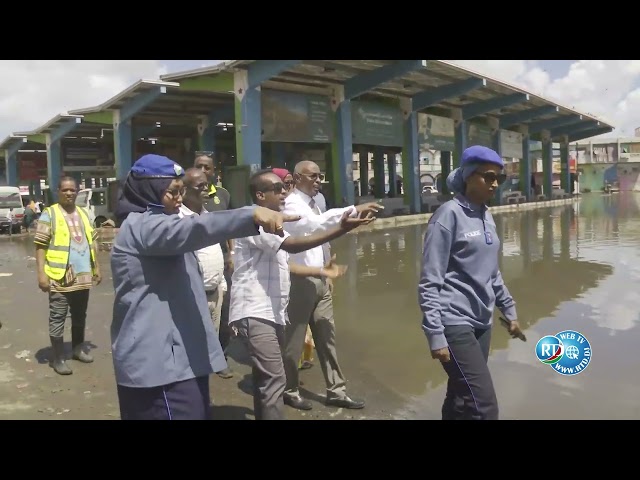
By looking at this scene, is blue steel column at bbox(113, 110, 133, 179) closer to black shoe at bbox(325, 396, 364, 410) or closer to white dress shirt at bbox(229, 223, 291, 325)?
black shoe at bbox(325, 396, 364, 410)

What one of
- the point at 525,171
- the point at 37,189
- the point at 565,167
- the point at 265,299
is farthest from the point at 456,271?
the point at 565,167

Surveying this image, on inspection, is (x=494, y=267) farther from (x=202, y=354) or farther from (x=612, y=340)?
(x=612, y=340)

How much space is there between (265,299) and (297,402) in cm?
101

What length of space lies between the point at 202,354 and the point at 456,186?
62.7 inches

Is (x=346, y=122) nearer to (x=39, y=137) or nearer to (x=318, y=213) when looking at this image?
(x=39, y=137)

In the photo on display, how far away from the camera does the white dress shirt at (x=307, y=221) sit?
3295 mm

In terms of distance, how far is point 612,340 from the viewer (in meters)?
5.20

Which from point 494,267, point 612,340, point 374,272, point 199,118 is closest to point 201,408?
point 494,267

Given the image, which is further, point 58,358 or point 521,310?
point 521,310

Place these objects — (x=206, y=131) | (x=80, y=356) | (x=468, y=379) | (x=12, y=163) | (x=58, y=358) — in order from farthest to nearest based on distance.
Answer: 1. (x=12, y=163)
2. (x=206, y=131)
3. (x=80, y=356)
4. (x=58, y=358)
5. (x=468, y=379)

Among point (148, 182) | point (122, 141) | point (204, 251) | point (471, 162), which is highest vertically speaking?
point (122, 141)

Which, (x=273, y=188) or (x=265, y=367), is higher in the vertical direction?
(x=273, y=188)

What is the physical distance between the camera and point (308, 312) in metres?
3.72
